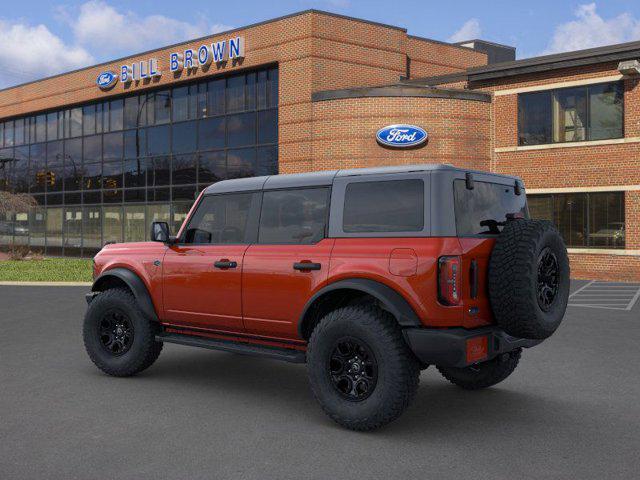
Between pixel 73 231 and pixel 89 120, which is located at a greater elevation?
pixel 89 120

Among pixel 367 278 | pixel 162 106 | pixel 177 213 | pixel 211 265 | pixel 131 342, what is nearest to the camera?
pixel 367 278

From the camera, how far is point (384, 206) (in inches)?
218

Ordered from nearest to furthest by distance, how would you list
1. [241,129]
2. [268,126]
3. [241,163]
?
[268,126] → [241,163] → [241,129]

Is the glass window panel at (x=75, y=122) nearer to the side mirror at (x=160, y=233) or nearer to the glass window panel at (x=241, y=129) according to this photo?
the glass window panel at (x=241, y=129)

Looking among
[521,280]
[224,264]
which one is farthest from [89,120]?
[521,280]

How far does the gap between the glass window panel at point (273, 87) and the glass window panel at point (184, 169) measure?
4.58 m

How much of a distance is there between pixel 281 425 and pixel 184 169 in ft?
77.8

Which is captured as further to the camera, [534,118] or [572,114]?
[534,118]

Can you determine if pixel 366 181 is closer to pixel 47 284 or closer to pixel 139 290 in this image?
pixel 139 290

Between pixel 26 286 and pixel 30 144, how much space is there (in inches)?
776

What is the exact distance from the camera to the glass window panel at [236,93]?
26.2 metres

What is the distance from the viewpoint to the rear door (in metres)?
5.72

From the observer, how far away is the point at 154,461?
460 centimetres

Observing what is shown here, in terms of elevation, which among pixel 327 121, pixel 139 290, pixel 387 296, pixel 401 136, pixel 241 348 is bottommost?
pixel 241 348
